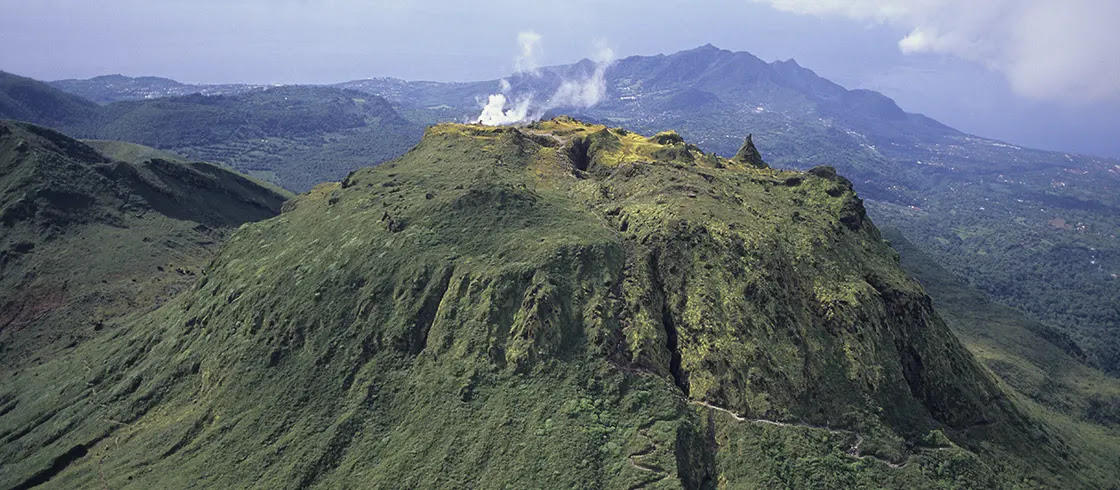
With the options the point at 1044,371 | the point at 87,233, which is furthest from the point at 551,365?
the point at 1044,371

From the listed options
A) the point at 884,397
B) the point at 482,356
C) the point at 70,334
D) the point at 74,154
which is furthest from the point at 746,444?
the point at 74,154

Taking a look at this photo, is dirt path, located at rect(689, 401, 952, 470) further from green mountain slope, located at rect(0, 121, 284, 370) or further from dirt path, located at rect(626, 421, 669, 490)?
green mountain slope, located at rect(0, 121, 284, 370)

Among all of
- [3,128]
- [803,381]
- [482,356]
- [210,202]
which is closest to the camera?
[803,381]

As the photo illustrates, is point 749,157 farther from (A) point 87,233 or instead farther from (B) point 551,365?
(A) point 87,233

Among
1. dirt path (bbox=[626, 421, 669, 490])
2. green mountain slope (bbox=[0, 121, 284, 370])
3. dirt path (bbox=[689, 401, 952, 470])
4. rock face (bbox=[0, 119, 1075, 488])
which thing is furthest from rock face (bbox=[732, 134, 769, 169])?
green mountain slope (bbox=[0, 121, 284, 370])

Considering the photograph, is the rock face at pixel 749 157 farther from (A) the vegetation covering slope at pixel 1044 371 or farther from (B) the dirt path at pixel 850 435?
(B) the dirt path at pixel 850 435

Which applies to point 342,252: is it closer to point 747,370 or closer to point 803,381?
point 747,370
